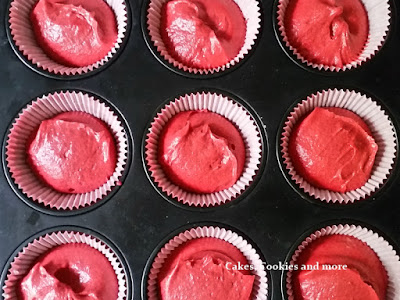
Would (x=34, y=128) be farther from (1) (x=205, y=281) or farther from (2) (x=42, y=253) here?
(1) (x=205, y=281)

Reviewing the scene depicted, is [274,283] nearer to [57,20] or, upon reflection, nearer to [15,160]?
[15,160]

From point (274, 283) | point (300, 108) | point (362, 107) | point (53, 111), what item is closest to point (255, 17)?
point (300, 108)

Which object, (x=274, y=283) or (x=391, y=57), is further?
(x=391, y=57)

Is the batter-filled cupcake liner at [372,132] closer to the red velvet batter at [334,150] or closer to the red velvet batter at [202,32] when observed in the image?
the red velvet batter at [334,150]

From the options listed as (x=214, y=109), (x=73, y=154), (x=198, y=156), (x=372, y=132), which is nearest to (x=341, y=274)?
(x=372, y=132)

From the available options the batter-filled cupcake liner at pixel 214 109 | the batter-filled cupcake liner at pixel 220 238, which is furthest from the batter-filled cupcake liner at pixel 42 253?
the batter-filled cupcake liner at pixel 214 109

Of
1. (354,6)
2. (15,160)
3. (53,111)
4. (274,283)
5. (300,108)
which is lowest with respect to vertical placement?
(274,283)

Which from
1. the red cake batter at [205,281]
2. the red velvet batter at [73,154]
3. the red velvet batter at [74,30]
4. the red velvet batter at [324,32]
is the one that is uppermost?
the red velvet batter at [324,32]

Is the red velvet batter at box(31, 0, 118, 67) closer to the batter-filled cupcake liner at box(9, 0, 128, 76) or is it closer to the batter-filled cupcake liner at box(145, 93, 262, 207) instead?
the batter-filled cupcake liner at box(9, 0, 128, 76)
